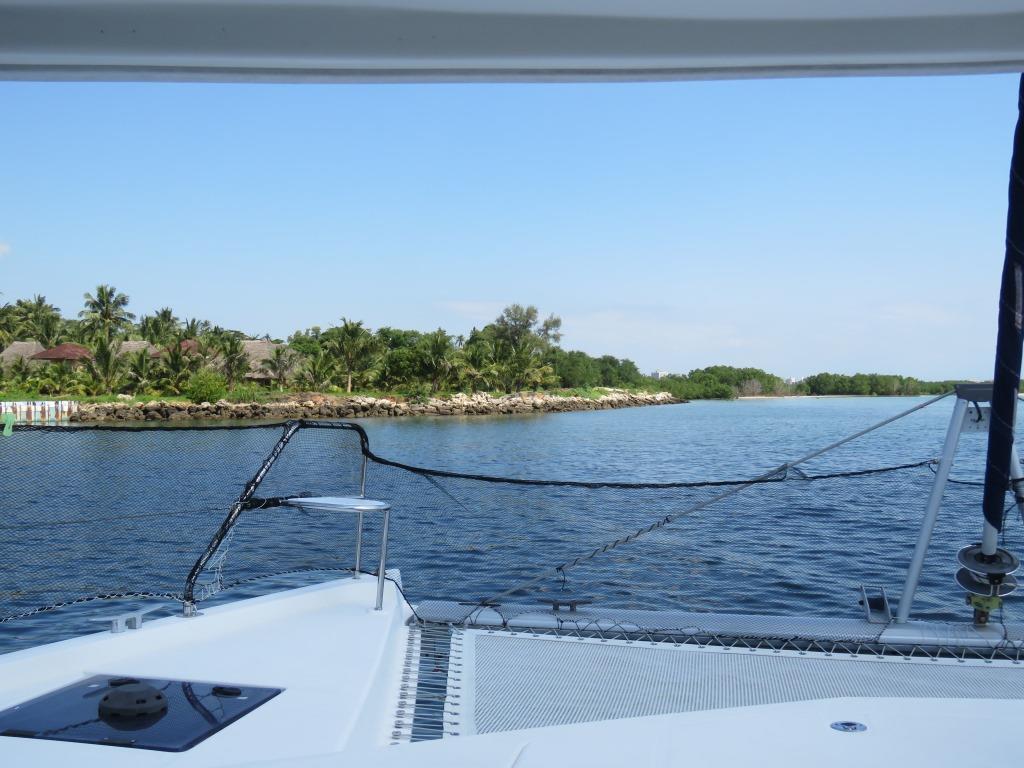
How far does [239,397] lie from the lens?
1812 inches

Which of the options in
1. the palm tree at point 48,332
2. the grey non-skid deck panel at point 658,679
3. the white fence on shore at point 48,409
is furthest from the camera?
the palm tree at point 48,332

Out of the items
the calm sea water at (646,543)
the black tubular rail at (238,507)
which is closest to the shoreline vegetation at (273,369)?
the calm sea water at (646,543)

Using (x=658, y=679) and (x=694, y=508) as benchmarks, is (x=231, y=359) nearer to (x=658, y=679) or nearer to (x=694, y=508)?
(x=694, y=508)

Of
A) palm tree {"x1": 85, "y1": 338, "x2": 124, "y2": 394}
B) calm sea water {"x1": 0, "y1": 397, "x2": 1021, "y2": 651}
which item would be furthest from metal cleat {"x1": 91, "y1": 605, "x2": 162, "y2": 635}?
palm tree {"x1": 85, "y1": 338, "x2": 124, "y2": 394}

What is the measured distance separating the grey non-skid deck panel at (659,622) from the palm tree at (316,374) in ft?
157

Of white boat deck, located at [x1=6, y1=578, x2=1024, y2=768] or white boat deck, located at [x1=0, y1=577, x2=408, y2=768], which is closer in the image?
white boat deck, located at [x1=6, y1=578, x2=1024, y2=768]

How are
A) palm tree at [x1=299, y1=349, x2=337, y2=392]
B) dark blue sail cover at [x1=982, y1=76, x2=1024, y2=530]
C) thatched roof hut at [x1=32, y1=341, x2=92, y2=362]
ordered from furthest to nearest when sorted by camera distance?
1. palm tree at [x1=299, y1=349, x2=337, y2=392]
2. thatched roof hut at [x1=32, y1=341, x2=92, y2=362]
3. dark blue sail cover at [x1=982, y1=76, x2=1024, y2=530]

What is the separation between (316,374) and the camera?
50.7 meters

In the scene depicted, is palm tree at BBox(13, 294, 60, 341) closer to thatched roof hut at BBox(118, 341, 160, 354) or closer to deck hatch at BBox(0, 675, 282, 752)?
thatched roof hut at BBox(118, 341, 160, 354)

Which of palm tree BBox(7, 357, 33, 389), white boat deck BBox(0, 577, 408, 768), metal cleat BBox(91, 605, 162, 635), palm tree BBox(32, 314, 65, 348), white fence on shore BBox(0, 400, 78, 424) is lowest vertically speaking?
white fence on shore BBox(0, 400, 78, 424)

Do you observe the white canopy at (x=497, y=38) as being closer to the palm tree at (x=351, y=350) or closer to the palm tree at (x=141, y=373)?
the palm tree at (x=141, y=373)

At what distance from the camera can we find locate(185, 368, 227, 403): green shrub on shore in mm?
43875

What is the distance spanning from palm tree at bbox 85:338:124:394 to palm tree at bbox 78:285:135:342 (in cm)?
983

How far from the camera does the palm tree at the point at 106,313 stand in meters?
53.8
